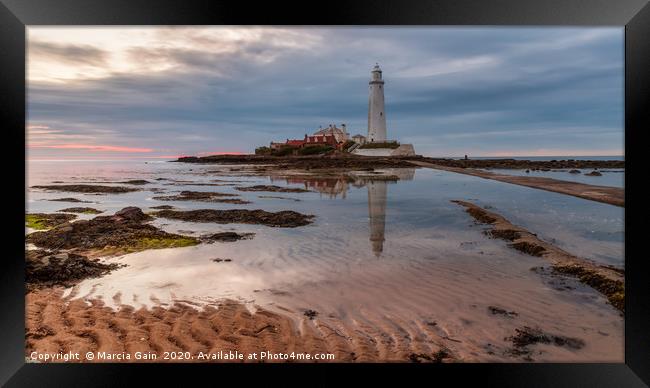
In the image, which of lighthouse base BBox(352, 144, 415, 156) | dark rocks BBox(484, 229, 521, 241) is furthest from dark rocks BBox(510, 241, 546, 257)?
lighthouse base BBox(352, 144, 415, 156)

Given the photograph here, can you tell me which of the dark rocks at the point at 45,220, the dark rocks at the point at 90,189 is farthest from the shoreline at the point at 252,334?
the dark rocks at the point at 90,189

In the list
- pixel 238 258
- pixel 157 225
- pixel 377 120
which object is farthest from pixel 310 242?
pixel 377 120

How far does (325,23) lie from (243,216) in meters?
6.88

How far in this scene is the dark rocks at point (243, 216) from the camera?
9211mm

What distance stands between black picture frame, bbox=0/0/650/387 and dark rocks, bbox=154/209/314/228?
5610 millimetres

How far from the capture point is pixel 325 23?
379 centimetres

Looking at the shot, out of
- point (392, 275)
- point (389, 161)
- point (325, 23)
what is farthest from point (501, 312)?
point (389, 161)

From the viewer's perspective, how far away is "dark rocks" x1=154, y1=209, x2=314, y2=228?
9.21 metres

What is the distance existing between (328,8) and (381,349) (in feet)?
11.0

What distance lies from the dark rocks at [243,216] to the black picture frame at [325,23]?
18.4 ft

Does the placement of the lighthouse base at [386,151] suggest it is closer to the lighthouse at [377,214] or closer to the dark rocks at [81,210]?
the lighthouse at [377,214]

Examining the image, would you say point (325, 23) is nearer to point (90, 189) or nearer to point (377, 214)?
point (377, 214)

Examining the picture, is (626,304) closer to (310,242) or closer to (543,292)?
(543,292)

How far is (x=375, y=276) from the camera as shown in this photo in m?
5.36
